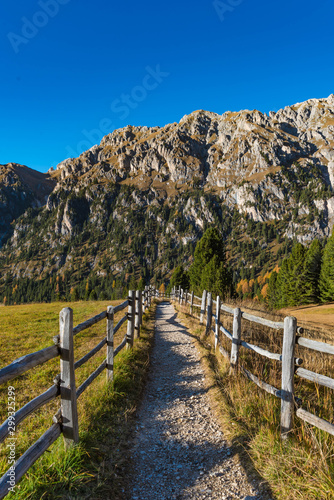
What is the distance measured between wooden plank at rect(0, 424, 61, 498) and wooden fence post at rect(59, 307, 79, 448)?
0.21 metres

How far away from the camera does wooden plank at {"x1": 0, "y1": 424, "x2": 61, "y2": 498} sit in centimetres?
246

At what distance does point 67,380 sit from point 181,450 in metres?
2.48

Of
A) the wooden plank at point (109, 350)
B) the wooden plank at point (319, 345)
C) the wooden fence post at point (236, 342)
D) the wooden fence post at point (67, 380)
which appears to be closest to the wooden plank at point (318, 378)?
the wooden plank at point (319, 345)

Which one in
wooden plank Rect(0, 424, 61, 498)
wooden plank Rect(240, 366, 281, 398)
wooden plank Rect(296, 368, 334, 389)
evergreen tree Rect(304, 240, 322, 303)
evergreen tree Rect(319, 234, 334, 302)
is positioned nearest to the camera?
wooden plank Rect(0, 424, 61, 498)

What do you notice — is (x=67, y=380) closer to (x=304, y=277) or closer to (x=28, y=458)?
(x=28, y=458)

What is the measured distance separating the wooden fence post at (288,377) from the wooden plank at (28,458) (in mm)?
3687

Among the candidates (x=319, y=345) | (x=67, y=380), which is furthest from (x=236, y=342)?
(x=67, y=380)

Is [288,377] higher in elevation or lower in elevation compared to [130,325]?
higher

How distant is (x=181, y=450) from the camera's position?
4641 millimetres

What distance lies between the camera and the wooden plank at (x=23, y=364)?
2645mm

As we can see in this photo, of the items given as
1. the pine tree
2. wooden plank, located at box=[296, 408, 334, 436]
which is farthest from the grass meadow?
the pine tree

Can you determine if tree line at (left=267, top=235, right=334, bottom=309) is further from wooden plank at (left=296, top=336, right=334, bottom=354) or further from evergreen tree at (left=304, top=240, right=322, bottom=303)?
wooden plank at (left=296, top=336, right=334, bottom=354)

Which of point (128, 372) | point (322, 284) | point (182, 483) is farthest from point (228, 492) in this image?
point (322, 284)

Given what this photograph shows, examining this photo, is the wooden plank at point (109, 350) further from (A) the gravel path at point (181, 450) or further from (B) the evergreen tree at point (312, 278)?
(B) the evergreen tree at point (312, 278)
